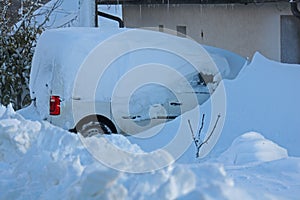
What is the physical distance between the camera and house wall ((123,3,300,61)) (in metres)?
14.2

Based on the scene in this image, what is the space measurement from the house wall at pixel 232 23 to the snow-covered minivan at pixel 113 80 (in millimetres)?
4903

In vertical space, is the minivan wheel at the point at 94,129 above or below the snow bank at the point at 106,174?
below

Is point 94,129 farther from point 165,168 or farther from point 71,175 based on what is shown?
point 165,168

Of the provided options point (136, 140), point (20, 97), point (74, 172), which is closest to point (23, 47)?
point (20, 97)

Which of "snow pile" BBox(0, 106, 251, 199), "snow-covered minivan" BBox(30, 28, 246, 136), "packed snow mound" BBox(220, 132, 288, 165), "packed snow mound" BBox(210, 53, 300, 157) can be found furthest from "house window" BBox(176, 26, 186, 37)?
"snow pile" BBox(0, 106, 251, 199)

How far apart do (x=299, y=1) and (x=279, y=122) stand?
4.86m

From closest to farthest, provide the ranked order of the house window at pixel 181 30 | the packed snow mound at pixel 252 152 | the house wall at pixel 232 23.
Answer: the packed snow mound at pixel 252 152 → the house wall at pixel 232 23 → the house window at pixel 181 30

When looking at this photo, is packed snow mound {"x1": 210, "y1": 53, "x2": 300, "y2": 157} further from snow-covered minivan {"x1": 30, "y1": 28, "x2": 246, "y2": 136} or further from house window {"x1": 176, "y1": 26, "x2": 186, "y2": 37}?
house window {"x1": 176, "y1": 26, "x2": 186, "y2": 37}

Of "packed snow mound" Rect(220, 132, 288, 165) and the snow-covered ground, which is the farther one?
"packed snow mound" Rect(220, 132, 288, 165)

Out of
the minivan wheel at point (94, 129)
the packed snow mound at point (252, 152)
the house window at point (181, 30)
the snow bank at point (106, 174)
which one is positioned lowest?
the minivan wheel at point (94, 129)

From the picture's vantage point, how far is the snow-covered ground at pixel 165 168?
10.1ft

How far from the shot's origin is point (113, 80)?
28.9 ft

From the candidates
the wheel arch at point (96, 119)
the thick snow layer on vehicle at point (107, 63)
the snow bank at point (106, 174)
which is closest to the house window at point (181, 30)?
the thick snow layer on vehicle at point (107, 63)

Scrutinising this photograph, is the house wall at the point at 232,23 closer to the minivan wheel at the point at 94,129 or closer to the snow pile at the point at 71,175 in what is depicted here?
the minivan wheel at the point at 94,129
